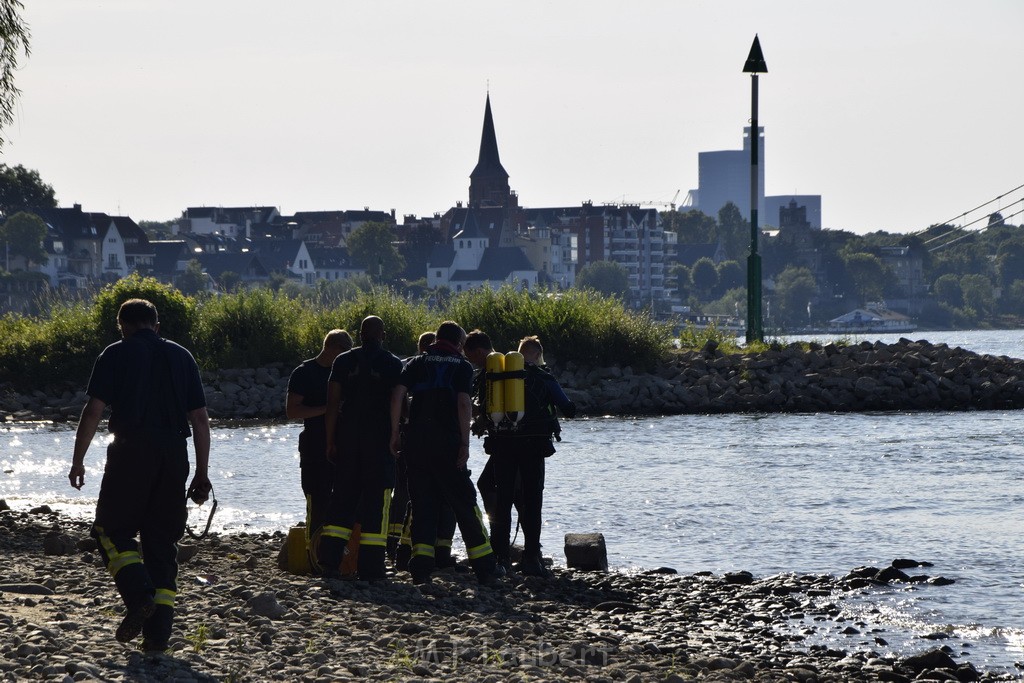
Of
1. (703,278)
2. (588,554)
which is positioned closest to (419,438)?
(588,554)

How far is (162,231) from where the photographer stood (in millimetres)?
185750

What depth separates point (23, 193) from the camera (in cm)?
12681

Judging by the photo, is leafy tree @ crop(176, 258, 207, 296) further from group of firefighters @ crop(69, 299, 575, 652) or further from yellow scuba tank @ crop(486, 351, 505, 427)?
yellow scuba tank @ crop(486, 351, 505, 427)

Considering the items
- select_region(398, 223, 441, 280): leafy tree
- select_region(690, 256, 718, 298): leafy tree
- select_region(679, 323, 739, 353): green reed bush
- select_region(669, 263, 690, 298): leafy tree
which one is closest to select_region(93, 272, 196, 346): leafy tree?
select_region(679, 323, 739, 353): green reed bush

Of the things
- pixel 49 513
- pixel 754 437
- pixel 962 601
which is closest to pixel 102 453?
pixel 49 513

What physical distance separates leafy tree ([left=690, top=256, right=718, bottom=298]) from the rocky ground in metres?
172

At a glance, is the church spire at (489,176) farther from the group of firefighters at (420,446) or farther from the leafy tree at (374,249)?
the group of firefighters at (420,446)

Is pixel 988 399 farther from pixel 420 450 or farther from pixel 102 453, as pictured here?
pixel 420 450

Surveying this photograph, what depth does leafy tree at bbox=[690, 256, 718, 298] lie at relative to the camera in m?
184

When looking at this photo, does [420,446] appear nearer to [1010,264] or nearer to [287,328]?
[287,328]

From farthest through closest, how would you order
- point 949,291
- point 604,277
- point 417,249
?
point 949,291
point 417,249
point 604,277

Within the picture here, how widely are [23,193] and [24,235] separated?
10.1 m

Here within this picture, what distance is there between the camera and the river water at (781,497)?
12.5 metres

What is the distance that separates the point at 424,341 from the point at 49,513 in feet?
20.5
